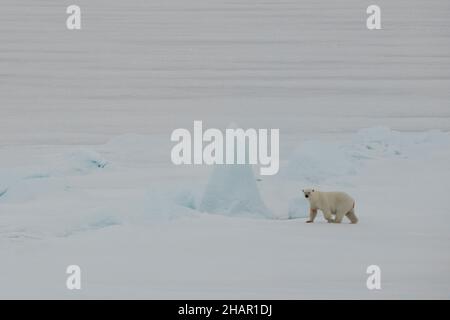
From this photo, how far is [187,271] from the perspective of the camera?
5.08m

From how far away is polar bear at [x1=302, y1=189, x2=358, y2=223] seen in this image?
5.64m

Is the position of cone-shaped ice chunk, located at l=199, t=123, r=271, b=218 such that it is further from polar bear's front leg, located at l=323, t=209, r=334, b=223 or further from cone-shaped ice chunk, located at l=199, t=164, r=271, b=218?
polar bear's front leg, located at l=323, t=209, r=334, b=223

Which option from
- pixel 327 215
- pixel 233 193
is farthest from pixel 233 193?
pixel 327 215

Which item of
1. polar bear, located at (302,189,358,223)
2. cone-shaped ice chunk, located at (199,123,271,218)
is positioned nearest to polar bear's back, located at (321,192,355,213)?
polar bear, located at (302,189,358,223)

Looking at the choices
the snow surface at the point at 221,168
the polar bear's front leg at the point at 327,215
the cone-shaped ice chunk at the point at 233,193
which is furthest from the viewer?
the cone-shaped ice chunk at the point at 233,193

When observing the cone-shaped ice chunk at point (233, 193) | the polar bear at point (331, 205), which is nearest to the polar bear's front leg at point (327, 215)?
the polar bear at point (331, 205)

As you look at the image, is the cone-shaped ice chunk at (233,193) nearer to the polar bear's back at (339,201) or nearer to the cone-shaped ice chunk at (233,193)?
the cone-shaped ice chunk at (233,193)

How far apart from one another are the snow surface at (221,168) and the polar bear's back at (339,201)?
0.29 ft

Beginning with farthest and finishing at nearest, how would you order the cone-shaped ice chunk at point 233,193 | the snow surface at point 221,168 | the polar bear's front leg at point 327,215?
the cone-shaped ice chunk at point 233,193 < the polar bear's front leg at point 327,215 < the snow surface at point 221,168

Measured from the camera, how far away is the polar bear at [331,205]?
564 cm

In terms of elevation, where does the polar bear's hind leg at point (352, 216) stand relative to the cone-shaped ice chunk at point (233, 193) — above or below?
below

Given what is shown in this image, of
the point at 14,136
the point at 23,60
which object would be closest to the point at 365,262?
the point at 14,136

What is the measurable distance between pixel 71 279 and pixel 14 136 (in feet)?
7.34
